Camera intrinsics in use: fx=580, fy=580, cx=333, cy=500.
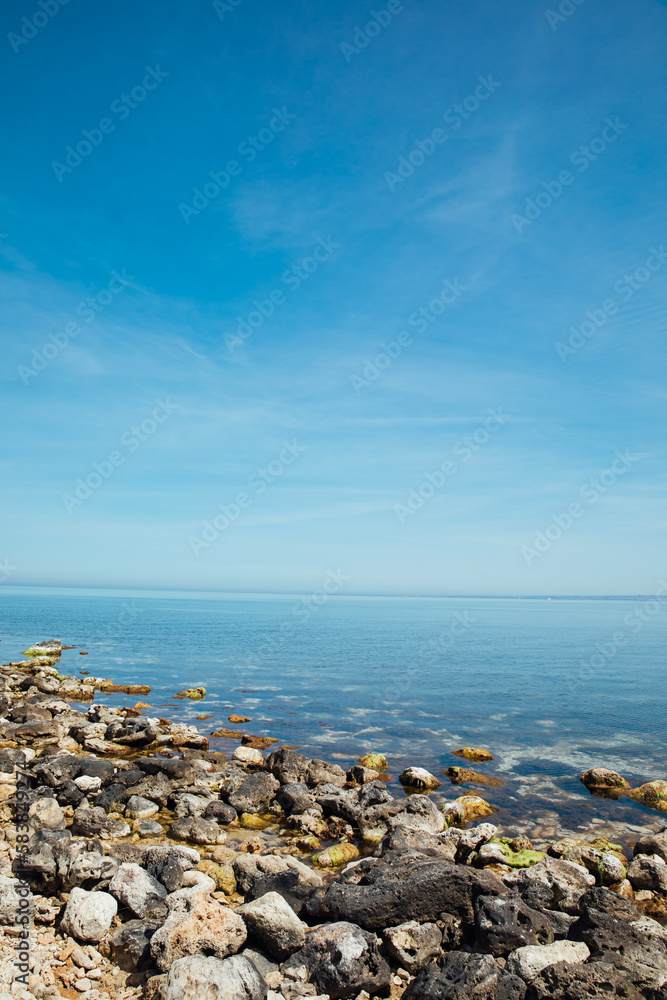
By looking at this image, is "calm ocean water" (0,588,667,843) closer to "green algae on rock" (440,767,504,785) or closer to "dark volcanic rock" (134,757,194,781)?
"green algae on rock" (440,767,504,785)

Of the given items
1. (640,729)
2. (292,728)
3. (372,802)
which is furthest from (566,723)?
A: (372,802)

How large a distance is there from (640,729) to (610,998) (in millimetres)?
30095

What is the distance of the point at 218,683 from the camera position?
154 feet

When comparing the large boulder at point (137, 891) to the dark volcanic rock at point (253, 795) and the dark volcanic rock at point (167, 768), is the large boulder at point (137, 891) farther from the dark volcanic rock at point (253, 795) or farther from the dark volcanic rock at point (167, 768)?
the dark volcanic rock at point (167, 768)

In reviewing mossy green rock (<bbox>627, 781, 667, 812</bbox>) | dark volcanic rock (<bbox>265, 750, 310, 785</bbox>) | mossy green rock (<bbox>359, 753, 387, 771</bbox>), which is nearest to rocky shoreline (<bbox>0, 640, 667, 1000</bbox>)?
dark volcanic rock (<bbox>265, 750, 310, 785</bbox>)

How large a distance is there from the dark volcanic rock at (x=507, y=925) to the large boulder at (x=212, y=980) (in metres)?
4.32

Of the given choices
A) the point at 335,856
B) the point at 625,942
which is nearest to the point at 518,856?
the point at 335,856

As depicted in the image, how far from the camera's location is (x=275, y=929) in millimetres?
11047

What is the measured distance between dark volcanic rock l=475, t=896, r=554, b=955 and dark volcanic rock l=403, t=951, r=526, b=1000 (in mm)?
946

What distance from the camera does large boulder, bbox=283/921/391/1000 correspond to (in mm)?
10266

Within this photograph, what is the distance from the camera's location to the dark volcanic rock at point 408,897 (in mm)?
11906

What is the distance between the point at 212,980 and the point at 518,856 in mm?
10247

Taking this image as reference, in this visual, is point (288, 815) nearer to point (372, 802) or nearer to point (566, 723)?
point (372, 802)

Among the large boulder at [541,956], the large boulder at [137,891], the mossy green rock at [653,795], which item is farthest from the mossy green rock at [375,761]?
the large boulder at [541,956]
